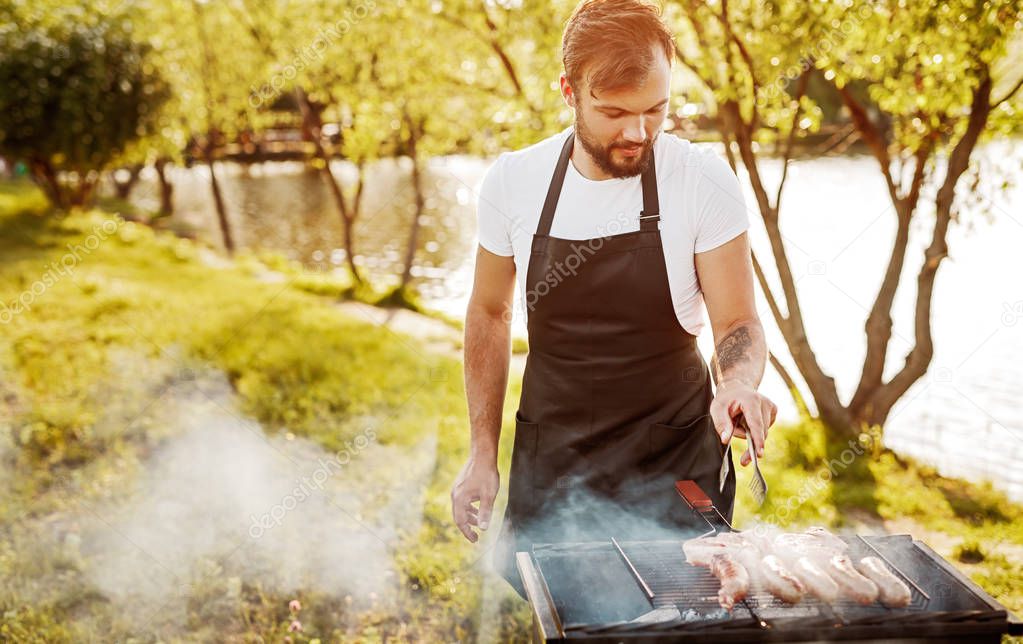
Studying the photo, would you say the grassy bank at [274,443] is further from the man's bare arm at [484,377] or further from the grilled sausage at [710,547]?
the grilled sausage at [710,547]

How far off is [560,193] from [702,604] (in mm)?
1231

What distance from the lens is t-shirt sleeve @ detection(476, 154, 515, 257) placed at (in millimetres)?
2621

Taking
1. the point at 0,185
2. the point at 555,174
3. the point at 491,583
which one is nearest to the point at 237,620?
the point at 491,583

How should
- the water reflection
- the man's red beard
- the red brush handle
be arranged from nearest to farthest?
the red brush handle → the man's red beard → the water reflection

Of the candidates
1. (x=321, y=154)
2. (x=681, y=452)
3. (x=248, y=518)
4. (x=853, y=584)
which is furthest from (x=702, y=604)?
(x=321, y=154)

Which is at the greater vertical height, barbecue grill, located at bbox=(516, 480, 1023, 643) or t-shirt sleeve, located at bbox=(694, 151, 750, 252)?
t-shirt sleeve, located at bbox=(694, 151, 750, 252)

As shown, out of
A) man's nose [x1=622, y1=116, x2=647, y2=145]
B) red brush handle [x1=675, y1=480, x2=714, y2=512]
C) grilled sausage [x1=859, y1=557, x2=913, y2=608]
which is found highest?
man's nose [x1=622, y1=116, x2=647, y2=145]

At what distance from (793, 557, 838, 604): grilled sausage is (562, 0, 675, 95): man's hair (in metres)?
1.30

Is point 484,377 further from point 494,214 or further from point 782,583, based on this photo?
point 782,583

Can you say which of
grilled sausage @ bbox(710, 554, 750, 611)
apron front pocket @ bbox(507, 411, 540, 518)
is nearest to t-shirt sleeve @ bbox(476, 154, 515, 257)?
apron front pocket @ bbox(507, 411, 540, 518)

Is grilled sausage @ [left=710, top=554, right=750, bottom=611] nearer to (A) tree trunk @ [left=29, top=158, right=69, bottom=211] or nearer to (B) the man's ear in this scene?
(B) the man's ear

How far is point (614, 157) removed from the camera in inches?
94.3

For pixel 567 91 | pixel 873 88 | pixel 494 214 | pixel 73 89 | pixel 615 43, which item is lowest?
pixel 494 214

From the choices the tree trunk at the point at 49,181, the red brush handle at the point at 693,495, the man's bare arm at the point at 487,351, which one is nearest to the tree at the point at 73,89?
the tree trunk at the point at 49,181
